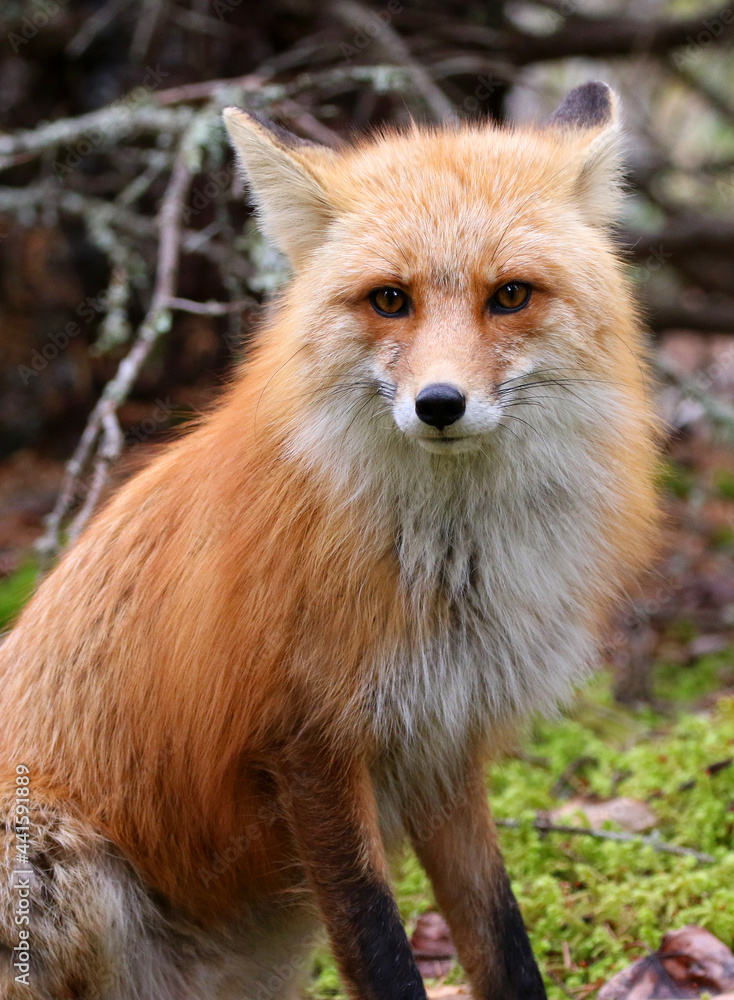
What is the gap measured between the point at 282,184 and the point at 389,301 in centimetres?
65

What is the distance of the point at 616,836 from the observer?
4398 millimetres

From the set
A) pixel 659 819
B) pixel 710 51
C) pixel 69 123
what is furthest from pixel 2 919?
pixel 710 51

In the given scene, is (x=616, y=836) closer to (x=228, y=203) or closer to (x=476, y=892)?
(x=476, y=892)

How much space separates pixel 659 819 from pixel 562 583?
2100 millimetres

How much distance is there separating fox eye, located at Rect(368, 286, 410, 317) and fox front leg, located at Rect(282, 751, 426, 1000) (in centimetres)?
137

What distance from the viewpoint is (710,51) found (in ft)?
28.1

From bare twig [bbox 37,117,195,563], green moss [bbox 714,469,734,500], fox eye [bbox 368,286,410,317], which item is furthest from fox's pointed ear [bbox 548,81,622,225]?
green moss [bbox 714,469,734,500]

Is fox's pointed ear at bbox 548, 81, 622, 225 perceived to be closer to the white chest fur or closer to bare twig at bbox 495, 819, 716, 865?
the white chest fur

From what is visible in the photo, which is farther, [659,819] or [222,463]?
[659,819]

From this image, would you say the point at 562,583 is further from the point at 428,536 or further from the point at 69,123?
the point at 69,123

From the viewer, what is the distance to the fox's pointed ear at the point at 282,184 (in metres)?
3.19

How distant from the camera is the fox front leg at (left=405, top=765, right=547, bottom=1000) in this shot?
3377 mm

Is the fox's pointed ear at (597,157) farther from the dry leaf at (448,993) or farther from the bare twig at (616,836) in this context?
the dry leaf at (448,993)

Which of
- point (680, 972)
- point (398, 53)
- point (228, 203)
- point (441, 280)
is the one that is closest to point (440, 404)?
point (441, 280)
